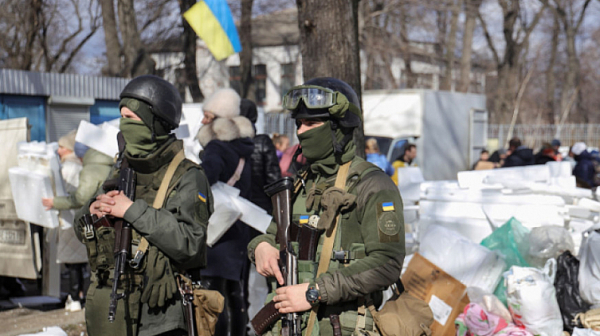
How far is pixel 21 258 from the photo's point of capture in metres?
6.37

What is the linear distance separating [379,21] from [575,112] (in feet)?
83.7

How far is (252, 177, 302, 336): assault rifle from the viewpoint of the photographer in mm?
2480

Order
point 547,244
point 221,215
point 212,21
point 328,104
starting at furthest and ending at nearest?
point 212,21, point 547,244, point 221,215, point 328,104

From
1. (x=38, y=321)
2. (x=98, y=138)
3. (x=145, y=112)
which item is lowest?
(x=38, y=321)

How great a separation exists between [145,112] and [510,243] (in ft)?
11.8

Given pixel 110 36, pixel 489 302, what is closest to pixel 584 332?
pixel 489 302

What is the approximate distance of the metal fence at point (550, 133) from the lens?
25406 mm

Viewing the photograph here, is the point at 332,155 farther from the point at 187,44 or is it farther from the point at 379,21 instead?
the point at 379,21

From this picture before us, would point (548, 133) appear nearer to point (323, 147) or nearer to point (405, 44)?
point (405, 44)

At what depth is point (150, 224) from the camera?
277cm

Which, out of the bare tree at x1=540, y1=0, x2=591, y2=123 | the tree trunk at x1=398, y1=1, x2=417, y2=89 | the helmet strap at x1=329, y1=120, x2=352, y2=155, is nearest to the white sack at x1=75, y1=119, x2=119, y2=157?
the helmet strap at x1=329, y1=120, x2=352, y2=155

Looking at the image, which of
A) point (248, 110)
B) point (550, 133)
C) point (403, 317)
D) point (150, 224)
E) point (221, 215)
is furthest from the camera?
point (550, 133)

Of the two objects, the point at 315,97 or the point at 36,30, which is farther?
the point at 36,30

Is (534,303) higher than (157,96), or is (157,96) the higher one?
(157,96)
